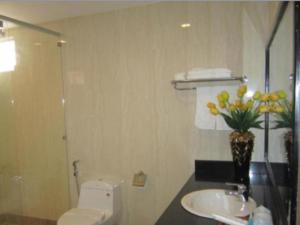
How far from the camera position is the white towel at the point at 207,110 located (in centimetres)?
214

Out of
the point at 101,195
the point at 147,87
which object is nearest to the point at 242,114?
the point at 147,87

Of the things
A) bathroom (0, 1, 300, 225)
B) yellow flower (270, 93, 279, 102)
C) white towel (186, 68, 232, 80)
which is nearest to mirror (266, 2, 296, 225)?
yellow flower (270, 93, 279, 102)

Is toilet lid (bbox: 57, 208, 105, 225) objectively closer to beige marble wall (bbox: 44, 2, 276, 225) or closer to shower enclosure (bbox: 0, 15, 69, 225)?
beige marble wall (bbox: 44, 2, 276, 225)

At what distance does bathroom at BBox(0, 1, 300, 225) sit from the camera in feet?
7.16

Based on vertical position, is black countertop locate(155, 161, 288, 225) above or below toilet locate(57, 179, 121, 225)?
above

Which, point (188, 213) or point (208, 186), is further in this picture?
point (208, 186)

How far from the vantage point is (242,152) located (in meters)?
1.82

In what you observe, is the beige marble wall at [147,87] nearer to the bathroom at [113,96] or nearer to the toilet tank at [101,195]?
the bathroom at [113,96]

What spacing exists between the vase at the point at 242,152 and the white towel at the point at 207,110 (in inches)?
11.9

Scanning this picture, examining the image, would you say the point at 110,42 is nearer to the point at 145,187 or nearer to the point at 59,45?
the point at 59,45

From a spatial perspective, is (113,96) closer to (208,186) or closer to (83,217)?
(83,217)

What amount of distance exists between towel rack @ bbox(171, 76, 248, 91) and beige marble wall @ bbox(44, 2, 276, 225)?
0.06m

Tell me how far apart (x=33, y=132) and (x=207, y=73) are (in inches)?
77.1

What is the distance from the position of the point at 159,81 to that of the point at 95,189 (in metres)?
1.17
